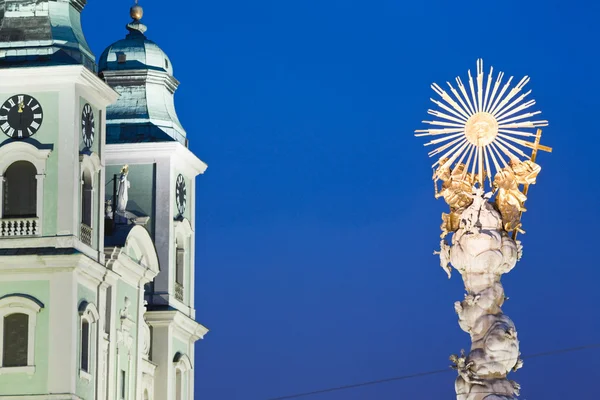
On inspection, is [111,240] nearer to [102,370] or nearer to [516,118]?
[102,370]

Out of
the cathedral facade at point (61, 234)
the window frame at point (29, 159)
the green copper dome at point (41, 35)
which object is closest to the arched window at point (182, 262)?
the cathedral facade at point (61, 234)

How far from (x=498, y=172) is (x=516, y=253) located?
1.65m

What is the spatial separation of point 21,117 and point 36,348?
640 cm

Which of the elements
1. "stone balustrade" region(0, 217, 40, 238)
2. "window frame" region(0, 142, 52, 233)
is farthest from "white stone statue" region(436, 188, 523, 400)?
"window frame" region(0, 142, 52, 233)

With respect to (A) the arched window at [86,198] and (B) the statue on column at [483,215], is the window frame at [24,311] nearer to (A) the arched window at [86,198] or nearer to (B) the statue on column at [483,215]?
(A) the arched window at [86,198]

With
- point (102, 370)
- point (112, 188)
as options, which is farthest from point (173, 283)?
point (102, 370)

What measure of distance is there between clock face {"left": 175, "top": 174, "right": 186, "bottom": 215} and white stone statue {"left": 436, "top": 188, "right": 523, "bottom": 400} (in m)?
40.9

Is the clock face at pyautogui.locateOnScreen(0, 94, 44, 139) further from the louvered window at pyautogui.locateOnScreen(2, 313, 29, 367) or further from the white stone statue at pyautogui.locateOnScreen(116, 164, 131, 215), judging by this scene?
the white stone statue at pyautogui.locateOnScreen(116, 164, 131, 215)

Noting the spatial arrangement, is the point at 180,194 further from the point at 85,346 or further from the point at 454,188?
the point at 454,188

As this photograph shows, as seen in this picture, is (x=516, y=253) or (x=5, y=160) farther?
(x=5, y=160)

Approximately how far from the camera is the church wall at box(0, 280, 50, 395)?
65.1 meters

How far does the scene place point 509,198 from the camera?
38.5 metres

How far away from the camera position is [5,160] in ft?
218

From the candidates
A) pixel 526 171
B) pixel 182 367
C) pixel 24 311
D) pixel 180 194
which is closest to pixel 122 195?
pixel 180 194
